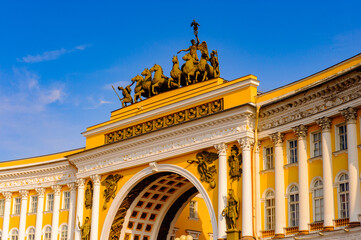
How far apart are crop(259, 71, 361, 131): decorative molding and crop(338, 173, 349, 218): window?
2.98 metres

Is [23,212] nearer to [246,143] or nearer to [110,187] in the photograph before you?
[110,187]

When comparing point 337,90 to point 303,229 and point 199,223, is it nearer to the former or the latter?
point 303,229

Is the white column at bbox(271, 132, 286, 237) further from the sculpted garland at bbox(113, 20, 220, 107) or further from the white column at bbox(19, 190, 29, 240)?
the white column at bbox(19, 190, 29, 240)

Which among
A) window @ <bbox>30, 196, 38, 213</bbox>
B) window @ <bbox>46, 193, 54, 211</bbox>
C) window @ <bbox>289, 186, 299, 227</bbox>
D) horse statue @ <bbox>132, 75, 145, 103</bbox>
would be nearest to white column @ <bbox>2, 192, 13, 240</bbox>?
window @ <bbox>30, 196, 38, 213</bbox>

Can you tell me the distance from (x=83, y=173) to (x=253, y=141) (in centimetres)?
1243

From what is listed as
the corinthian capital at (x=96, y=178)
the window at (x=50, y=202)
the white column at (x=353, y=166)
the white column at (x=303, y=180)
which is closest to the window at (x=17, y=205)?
the window at (x=50, y=202)

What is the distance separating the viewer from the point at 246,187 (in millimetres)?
29734

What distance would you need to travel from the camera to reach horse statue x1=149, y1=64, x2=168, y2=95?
120 feet

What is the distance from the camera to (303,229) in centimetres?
2741

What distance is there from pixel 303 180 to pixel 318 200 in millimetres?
1058

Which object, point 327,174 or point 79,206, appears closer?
point 327,174

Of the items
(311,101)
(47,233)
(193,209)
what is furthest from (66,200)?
(311,101)

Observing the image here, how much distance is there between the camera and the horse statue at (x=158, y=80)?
3647 cm

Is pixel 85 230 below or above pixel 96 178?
below
